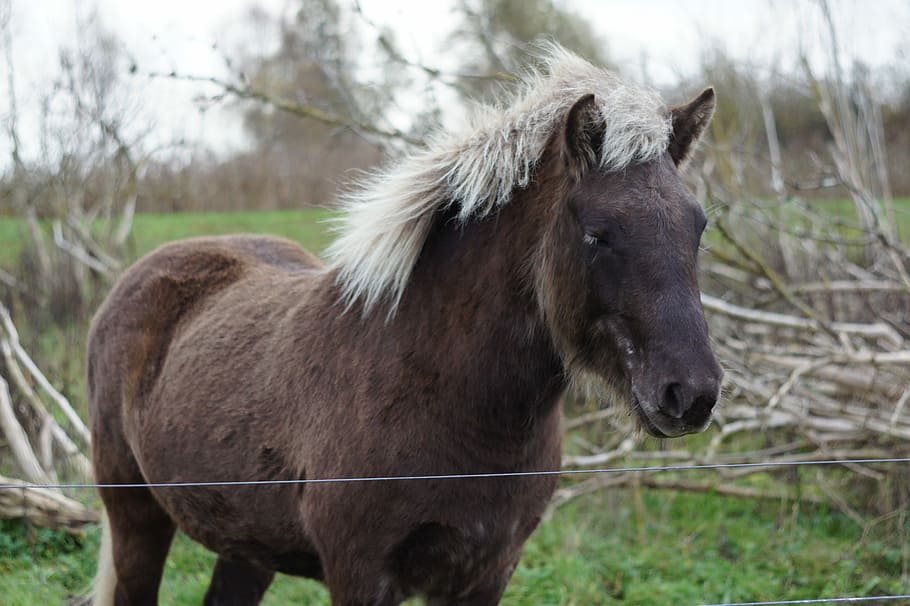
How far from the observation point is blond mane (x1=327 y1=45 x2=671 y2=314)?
8.57 feet

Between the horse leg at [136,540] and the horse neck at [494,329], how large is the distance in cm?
184

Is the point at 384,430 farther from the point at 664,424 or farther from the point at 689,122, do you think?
the point at 689,122

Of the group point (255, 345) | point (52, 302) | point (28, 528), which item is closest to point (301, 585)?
point (28, 528)

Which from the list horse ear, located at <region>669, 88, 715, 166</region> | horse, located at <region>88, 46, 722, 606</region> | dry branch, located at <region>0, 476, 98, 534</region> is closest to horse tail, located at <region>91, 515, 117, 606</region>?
horse, located at <region>88, 46, 722, 606</region>

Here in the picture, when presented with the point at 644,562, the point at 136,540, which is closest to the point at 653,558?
the point at 644,562

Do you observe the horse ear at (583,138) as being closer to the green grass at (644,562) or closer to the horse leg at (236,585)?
the horse leg at (236,585)

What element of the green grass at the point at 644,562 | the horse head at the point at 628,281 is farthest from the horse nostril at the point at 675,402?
the green grass at the point at 644,562

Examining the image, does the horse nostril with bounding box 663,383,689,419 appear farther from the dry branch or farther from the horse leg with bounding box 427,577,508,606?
the dry branch

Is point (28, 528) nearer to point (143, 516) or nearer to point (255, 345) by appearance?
point (143, 516)

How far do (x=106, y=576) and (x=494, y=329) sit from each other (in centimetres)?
256

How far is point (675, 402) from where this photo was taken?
Answer: 2.28 metres

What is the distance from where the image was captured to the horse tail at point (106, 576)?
4062 millimetres

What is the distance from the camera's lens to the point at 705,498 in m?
6.37

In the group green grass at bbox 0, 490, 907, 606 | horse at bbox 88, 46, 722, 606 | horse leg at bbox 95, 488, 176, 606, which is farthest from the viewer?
green grass at bbox 0, 490, 907, 606
